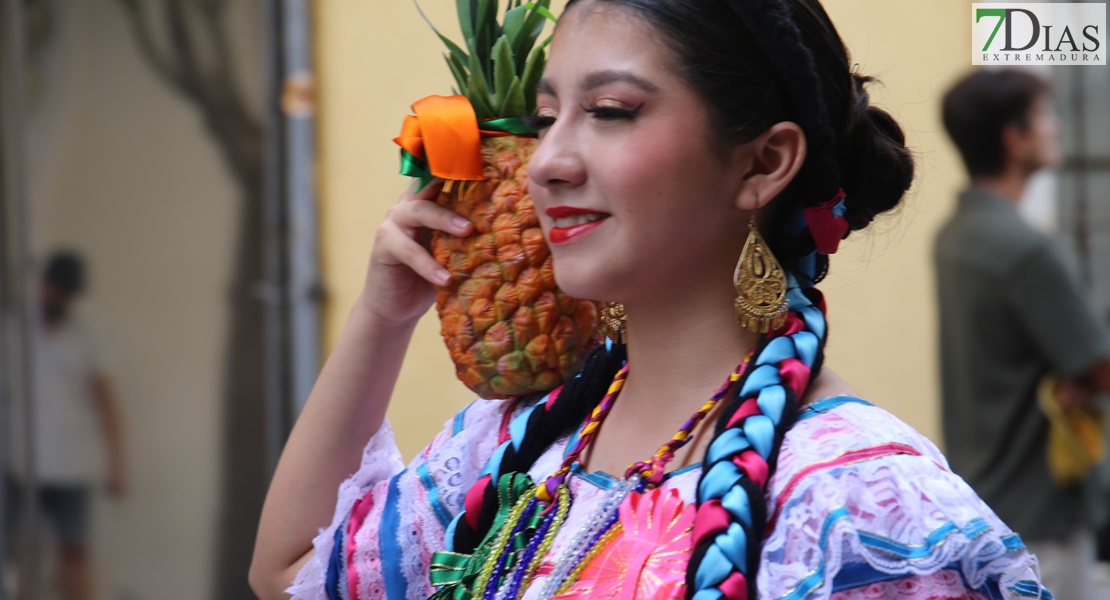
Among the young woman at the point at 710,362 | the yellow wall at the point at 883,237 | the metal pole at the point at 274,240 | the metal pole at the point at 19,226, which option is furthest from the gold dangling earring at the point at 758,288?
the metal pole at the point at 19,226

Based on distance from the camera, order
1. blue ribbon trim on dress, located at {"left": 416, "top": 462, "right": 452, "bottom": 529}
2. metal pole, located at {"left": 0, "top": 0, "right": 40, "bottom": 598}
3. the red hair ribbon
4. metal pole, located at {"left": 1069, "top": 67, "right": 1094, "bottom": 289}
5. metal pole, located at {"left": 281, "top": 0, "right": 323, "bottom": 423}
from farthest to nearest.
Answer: metal pole, located at {"left": 0, "top": 0, "right": 40, "bottom": 598}
metal pole, located at {"left": 281, "top": 0, "right": 323, "bottom": 423}
metal pole, located at {"left": 1069, "top": 67, "right": 1094, "bottom": 289}
blue ribbon trim on dress, located at {"left": 416, "top": 462, "right": 452, "bottom": 529}
the red hair ribbon

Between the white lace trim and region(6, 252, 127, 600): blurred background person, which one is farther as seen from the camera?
region(6, 252, 127, 600): blurred background person

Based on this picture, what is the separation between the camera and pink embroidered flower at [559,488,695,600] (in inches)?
54.9

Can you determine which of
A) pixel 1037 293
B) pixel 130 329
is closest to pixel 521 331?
pixel 1037 293

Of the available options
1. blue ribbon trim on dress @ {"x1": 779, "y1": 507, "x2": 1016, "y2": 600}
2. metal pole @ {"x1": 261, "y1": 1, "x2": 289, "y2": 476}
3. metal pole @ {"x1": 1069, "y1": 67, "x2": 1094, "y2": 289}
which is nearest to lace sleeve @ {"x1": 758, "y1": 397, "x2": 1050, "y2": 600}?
blue ribbon trim on dress @ {"x1": 779, "y1": 507, "x2": 1016, "y2": 600}

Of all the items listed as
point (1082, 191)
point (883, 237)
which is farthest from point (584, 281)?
point (1082, 191)

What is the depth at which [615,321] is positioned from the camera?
1.73 meters

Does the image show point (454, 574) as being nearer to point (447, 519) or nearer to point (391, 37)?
point (447, 519)

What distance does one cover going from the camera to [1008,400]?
10.0 feet

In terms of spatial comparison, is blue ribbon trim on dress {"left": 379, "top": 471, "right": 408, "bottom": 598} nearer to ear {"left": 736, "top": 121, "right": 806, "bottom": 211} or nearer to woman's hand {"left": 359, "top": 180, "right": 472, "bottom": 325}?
woman's hand {"left": 359, "top": 180, "right": 472, "bottom": 325}

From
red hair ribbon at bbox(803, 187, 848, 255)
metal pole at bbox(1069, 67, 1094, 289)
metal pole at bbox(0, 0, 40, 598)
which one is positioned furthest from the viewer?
metal pole at bbox(0, 0, 40, 598)

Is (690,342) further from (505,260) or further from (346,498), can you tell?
(346,498)

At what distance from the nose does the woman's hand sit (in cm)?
20

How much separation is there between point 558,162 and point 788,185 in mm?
296
